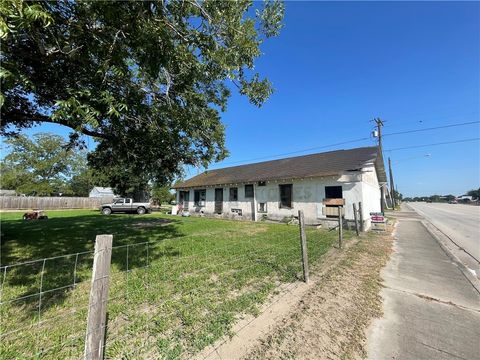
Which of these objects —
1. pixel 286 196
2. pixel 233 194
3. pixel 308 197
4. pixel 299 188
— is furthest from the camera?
pixel 233 194

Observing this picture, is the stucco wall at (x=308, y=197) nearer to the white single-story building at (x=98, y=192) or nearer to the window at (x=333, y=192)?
the window at (x=333, y=192)

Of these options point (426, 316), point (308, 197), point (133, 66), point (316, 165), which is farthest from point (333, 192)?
point (133, 66)

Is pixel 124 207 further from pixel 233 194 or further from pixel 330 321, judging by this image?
pixel 330 321

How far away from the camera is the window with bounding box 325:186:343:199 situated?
42.6 ft

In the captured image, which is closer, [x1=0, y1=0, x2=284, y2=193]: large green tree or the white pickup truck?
[x1=0, y1=0, x2=284, y2=193]: large green tree

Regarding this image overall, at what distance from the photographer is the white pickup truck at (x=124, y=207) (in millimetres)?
22631

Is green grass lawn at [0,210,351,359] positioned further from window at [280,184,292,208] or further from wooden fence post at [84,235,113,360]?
window at [280,184,292,208]

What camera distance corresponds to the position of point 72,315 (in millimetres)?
3170

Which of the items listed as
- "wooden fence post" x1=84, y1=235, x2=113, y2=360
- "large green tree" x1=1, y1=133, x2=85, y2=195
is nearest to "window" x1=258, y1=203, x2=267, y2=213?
"wooden fence post" x1=84, y1=235, x2=113, y2=360

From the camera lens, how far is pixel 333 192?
43.4 feet

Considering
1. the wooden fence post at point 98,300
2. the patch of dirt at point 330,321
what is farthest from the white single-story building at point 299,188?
the wooden fence post at point 98,300

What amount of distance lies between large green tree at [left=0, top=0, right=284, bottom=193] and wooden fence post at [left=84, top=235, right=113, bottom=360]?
1.76 metres

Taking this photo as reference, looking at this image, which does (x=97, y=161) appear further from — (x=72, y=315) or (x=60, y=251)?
(x=72, y=315)

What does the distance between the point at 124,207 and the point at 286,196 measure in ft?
53.8
